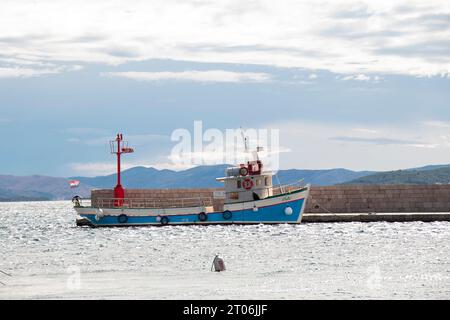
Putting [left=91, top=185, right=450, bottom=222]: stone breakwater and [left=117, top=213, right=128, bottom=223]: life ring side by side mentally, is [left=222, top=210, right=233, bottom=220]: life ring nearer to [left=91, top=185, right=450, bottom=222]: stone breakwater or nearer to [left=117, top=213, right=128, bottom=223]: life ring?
[left=117, top=213, right=128, bottom=223]: life ring

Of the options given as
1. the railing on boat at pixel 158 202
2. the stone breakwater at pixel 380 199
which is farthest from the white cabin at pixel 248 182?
the railing on boat at pixel 158 202

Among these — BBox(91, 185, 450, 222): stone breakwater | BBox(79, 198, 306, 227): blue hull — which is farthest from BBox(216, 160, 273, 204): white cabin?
BBox(91, 185, 450, 222): stone breakwater

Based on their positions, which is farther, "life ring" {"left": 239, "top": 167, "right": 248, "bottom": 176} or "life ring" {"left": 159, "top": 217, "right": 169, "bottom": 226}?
"life ring" {"left": 159, "top": 217, "right": 169, "bottom": 226}

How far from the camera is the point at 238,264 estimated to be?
32156mm

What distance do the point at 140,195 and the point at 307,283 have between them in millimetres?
44095

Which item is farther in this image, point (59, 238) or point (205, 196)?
point (205, 196)

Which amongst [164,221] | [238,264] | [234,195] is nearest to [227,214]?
[234,195]

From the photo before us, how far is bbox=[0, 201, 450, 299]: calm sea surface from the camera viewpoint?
2362 centimetres

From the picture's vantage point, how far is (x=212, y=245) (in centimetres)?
4294

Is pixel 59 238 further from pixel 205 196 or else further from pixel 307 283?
pixel 307 283

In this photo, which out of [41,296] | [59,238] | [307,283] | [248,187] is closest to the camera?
[41,296]

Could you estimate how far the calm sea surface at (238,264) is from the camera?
23.6m
